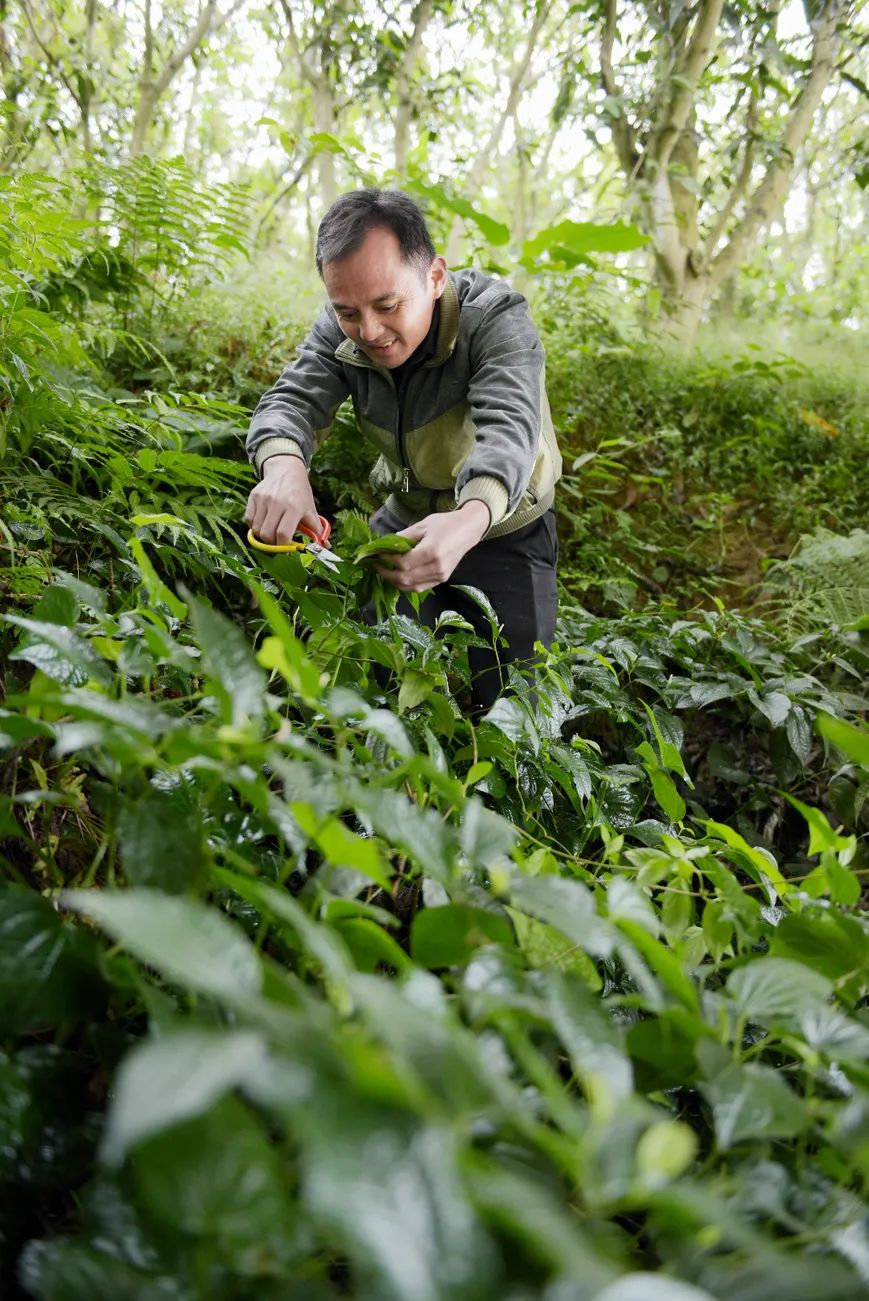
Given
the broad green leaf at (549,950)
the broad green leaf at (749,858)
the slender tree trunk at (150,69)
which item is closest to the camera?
the broad green leaf at (549,950)

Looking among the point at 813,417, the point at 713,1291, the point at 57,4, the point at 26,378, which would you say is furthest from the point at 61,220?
the point at 57,4

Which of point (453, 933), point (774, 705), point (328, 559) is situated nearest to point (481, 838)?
point (453, 933)

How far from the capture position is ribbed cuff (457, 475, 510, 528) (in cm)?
186

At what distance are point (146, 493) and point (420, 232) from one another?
0.95 metres

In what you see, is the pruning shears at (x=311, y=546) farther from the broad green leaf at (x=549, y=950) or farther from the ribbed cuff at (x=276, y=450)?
the broad green leaf at (x=549, y=950)

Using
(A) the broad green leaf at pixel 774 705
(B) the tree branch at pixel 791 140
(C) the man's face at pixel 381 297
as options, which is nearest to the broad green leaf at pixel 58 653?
(C) the man's face at pixel 381 297

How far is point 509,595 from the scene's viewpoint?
2.44 m

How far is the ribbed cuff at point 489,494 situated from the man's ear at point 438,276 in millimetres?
674

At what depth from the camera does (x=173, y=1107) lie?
39 centimetres

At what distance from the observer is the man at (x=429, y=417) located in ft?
6.14

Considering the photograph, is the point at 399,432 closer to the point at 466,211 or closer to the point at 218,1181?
the point at 466,211

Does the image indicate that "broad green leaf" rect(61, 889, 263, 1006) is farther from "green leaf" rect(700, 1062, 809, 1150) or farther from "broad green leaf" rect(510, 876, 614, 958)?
"green leaf" rect(700, 1062, 809, 1150)

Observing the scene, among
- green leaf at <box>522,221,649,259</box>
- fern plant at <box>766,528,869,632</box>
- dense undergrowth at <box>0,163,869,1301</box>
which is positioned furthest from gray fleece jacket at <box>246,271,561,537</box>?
green leaf at <box>522,221,649,259</box>

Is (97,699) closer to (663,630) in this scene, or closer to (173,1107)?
(173,1107)
